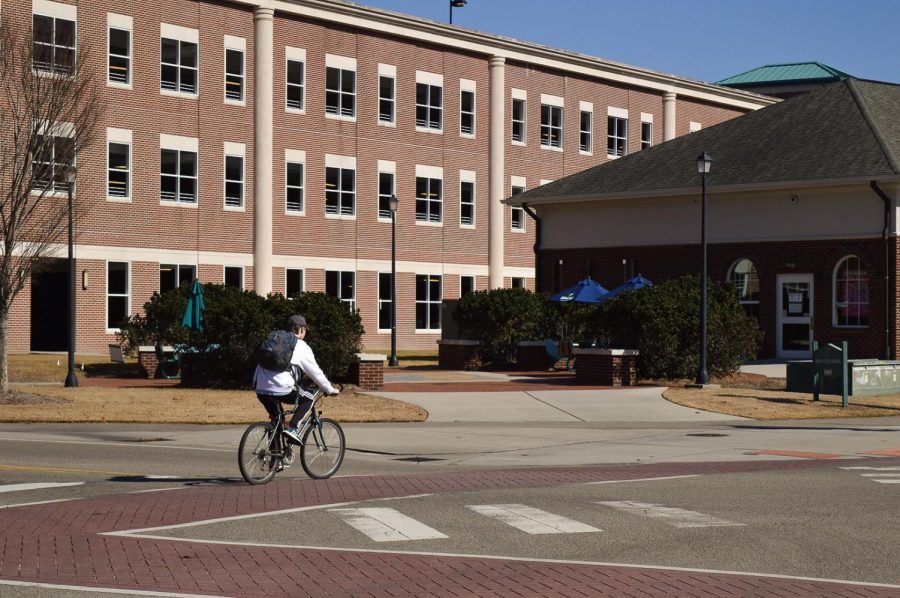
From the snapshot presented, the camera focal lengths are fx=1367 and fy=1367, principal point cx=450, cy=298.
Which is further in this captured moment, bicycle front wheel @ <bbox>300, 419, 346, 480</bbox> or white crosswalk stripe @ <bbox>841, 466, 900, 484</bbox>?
white crosswalk stripe @ <bbox>841, 466, 900, 484</bbox>

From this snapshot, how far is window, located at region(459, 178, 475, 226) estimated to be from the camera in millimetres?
57531

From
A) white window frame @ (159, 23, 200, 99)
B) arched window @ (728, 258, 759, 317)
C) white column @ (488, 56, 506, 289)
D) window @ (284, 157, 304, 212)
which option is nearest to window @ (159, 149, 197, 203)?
white window frame @ (159, 23, 200, 99)

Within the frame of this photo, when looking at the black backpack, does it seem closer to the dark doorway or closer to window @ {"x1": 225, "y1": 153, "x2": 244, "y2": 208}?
the dark doorway

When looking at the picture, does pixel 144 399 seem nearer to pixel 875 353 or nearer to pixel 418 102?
pixel 875 353

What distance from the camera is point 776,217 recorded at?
133ft

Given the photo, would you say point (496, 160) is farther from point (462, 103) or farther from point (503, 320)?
point (503, 320)

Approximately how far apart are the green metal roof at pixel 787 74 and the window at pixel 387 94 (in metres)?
63.1

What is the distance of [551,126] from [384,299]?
40.5 ft

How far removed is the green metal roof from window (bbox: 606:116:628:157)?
50503 millimetres

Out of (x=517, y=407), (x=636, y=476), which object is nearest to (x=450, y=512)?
(x=636, y=476)

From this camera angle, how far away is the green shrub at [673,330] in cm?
3169

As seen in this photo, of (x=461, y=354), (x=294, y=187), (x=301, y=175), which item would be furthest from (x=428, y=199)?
(x=461, y=354)

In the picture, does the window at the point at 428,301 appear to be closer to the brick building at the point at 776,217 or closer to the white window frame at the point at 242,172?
the brick building at the point at 776,217

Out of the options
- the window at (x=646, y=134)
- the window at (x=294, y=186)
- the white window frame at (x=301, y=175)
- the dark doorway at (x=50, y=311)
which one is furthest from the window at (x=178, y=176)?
the window at (x=646, y=134)
